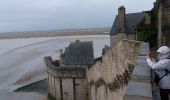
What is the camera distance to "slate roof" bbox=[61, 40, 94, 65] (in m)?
29.1

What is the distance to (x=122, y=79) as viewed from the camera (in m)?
10.9

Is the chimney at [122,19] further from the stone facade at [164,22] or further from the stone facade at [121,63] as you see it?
the stone facade at [121,63]

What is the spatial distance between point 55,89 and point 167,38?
17.3 m

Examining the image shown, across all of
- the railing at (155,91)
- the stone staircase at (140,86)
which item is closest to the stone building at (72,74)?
the railing at (155,91)

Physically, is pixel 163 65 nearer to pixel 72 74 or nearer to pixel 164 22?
pixel 164 22

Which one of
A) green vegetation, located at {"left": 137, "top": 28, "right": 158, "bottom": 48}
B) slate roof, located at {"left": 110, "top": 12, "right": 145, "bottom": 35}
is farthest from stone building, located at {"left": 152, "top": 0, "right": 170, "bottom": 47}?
slate roof, located at {"left": 110, "top": 12, "right": 145, "bottom": 35}

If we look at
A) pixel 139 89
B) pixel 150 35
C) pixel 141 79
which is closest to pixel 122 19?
pixel 150 35

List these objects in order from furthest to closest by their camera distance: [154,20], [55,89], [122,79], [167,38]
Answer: [55,89]
[154,20]
[167,38]
[122,79]

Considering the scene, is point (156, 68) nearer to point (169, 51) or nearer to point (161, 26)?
point (169, 51)

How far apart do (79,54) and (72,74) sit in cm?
292

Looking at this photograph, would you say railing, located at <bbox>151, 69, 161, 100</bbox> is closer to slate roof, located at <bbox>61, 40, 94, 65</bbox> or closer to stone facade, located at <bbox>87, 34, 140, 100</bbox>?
stone facade, located at <bbox>87, 34, 140, 100</bbox>

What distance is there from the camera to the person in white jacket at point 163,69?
5445 millimetres

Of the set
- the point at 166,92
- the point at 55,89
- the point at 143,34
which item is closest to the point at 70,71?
the point at 55,89

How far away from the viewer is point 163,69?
5.50m
